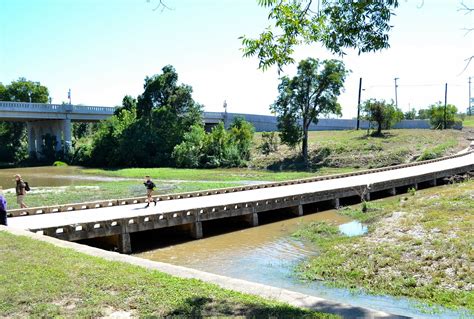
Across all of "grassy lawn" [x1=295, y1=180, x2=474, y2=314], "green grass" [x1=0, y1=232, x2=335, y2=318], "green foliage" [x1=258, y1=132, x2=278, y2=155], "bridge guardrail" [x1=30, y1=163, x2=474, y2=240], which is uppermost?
"green foliage" [x1=258, y1=132, x2=278, y2=155]

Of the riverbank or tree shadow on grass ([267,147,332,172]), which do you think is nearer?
the riverbank

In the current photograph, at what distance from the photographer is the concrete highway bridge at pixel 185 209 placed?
1703 cm

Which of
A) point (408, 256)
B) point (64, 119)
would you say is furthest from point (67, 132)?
point (408, 256)

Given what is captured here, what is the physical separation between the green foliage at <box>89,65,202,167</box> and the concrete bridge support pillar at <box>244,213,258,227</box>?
1652 inches

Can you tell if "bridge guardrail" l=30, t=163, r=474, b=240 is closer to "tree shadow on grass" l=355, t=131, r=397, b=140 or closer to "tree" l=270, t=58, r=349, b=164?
"tree" l=270, t=58, r=349, b=164

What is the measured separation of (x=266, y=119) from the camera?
85.7 metres

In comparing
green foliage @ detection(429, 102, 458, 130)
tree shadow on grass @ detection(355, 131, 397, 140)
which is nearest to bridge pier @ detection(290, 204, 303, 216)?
tree shadow on grass @ detection(355, 131, 397, 140)

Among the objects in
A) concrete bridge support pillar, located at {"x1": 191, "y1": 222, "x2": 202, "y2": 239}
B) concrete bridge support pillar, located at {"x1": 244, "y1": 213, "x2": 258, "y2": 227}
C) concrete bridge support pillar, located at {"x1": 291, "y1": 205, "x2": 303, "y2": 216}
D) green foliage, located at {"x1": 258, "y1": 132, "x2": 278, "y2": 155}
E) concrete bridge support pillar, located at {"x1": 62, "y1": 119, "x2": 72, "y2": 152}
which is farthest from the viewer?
concrete bridge support pillar, located at {"x1": 62, "y1": 119, "x2": 72, "y2": 152}

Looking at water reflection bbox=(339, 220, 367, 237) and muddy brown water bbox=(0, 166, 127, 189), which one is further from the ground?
water reflection bbox=(339, 220, 367, 237)

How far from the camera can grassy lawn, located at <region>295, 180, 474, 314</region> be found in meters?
11.8

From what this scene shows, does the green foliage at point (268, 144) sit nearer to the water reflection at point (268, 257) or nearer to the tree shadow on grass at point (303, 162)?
the tree shadow on grass at point (303, 162)

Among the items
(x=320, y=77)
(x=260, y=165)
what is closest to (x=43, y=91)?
(x=260, y=165)

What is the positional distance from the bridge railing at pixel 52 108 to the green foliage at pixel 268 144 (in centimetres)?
2758

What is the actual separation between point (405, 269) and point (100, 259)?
25.6 ft
